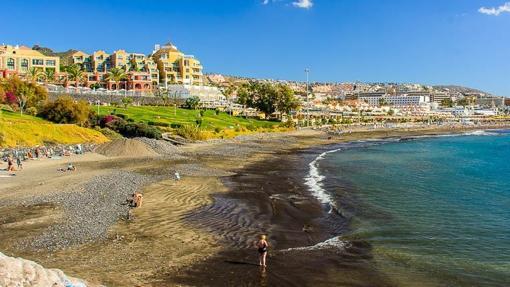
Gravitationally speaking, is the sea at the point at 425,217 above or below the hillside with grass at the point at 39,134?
below

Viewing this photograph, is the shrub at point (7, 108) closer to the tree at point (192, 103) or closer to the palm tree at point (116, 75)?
the tree at point (192, 103)

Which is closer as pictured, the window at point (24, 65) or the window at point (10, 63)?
the window at point (10, 63)

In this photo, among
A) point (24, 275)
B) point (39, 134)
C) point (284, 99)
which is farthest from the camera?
point (284, 99)

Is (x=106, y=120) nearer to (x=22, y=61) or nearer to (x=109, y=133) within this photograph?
(x=109, y=133)

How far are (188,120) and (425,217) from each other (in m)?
62.4

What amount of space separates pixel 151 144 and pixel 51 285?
44.3 metres

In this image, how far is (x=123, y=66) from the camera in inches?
4830

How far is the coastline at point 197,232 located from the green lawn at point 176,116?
128 feet

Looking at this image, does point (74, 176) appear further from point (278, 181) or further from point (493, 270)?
point (493, 270)

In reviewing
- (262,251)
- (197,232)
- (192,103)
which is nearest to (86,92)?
(192,103)

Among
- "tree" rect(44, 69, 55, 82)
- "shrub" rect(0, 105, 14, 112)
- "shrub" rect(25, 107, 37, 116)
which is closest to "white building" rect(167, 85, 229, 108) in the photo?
"tree" rect(44, 69, 55, 82)

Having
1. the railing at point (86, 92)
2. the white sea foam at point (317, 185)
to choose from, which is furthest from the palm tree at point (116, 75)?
the white sea foam at point (317, 185)

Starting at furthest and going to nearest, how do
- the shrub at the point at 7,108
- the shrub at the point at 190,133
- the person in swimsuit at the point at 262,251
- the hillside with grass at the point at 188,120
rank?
the hillside with grass at the point at 188,120, the shrub at the point at 190,133, the shrub at the point at 7,108, the person in swimsuit at the point at 262,251

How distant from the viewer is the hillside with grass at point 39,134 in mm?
46625
